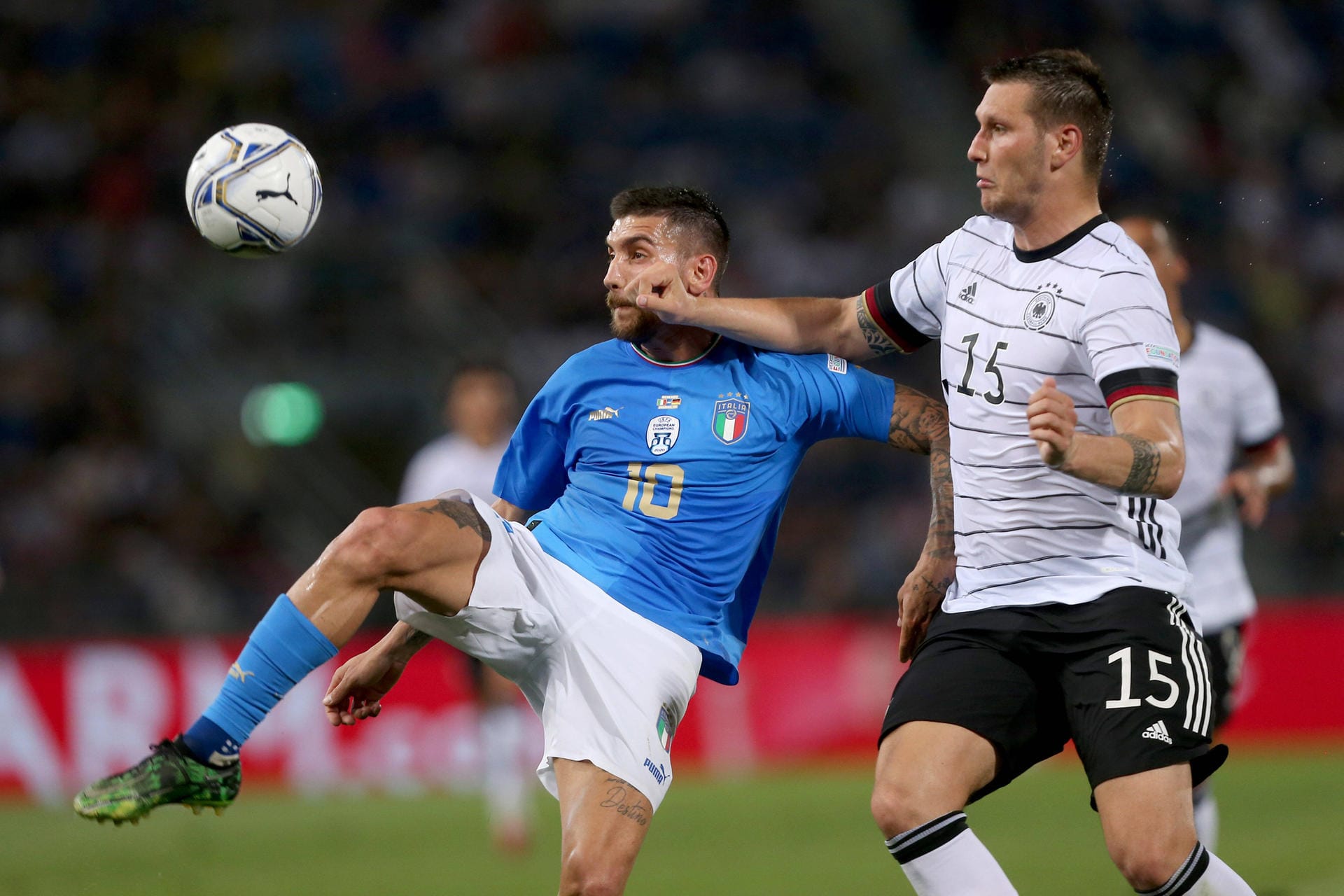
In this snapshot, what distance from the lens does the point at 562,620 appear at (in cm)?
468

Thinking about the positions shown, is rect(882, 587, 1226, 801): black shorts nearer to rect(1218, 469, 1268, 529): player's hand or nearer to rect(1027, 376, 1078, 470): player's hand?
rect(1027, 376, 1078, 470): player's hand

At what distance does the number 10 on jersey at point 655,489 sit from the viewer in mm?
4867

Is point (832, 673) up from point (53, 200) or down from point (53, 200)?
down

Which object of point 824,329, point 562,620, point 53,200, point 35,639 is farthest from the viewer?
point 53,200

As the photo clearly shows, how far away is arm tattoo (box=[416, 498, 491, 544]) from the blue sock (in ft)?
1.58

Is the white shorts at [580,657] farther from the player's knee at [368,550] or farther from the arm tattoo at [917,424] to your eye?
the arm tattoo at [917,424]

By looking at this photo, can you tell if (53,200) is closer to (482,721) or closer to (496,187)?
(496,187)

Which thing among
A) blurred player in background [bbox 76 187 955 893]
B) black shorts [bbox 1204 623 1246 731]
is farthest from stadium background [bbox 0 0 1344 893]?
blurred player in background [bbox 76 187 955 893]

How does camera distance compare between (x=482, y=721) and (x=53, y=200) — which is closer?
(x=482, y=721)

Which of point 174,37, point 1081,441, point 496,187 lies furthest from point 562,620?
point 174,37

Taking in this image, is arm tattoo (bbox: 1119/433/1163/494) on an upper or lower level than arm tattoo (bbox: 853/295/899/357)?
lower

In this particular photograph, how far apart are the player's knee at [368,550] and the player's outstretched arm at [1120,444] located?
1720 millimetres

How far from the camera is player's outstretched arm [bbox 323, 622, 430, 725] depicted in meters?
4.66

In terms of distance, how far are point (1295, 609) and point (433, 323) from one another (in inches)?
313
